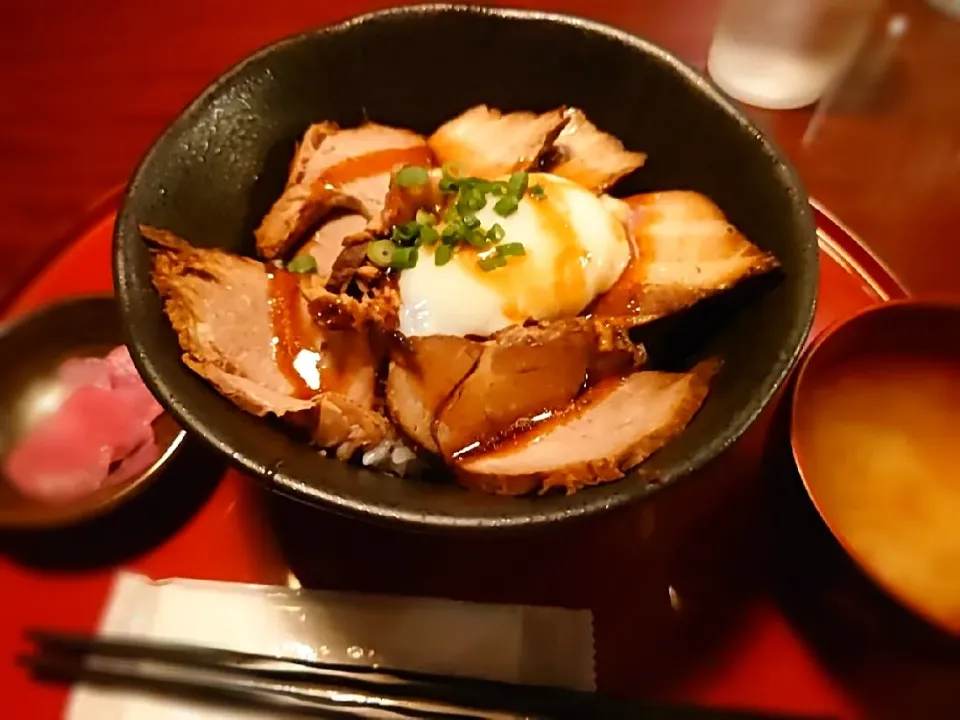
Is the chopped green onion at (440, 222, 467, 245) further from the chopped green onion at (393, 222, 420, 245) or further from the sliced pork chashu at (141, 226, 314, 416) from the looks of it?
the sliced pork chashu at (141, 226, 314, 416)

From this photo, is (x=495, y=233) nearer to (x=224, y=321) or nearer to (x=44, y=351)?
(x=224, y=321)

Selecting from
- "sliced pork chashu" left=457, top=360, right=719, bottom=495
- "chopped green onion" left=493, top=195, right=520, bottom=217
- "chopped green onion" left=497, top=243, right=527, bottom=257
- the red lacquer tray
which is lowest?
the red lacquer tray

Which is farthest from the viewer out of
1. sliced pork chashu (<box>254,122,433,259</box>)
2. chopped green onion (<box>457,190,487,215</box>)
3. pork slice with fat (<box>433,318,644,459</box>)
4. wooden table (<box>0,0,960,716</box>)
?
wooden table (<box>0,0,960,716</box>)

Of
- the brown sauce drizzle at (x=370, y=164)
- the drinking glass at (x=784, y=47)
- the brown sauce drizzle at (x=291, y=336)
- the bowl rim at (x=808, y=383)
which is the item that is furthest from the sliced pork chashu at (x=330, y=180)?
the drinking glass at (x=784, y=47)

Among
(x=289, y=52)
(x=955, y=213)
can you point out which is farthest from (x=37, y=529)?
(x=955, y=213)

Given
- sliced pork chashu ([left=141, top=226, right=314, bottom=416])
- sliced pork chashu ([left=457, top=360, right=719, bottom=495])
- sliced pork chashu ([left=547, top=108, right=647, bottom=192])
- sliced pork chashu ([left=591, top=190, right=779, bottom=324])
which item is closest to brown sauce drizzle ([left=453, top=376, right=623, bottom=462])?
sliced pork chashu ([left=457, top=360, right=719, bottom=495])

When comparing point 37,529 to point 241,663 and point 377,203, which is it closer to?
point 241,663

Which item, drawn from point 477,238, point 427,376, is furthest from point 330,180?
point 427,376

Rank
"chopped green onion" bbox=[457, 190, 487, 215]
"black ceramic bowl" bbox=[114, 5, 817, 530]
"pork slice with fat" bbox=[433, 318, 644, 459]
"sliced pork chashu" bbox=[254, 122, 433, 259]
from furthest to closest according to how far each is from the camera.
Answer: "sliced pork chashu" bbox=[254, 122, 433, 259] → "chopped green onion" bbox=[457, 190, 487, 215] → "pork slice with fat" bbox=[433, 318, 644, 459] → "black ceramic bowl" bbox=[114, 5, 817, 530]
